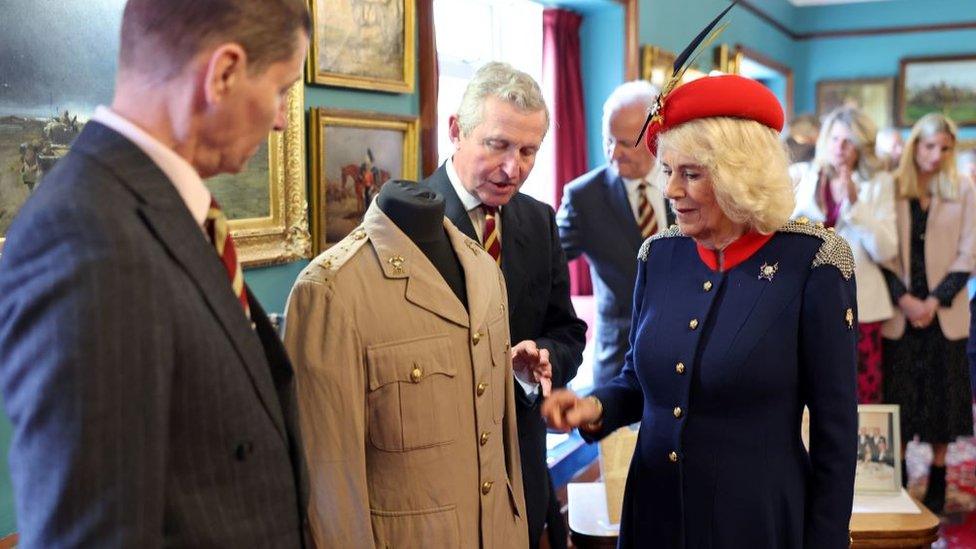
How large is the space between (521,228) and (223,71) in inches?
55.1

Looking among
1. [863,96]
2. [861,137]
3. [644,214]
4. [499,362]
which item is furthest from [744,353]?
[863,96]

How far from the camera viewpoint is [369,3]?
292 centimetres

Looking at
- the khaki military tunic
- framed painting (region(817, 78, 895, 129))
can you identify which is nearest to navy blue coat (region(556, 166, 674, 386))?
the khaki military tunic

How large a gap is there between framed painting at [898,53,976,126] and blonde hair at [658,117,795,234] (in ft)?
32.2

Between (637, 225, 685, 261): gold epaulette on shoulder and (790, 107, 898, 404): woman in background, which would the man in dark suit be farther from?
(790, 107, 898, 404): woman in background

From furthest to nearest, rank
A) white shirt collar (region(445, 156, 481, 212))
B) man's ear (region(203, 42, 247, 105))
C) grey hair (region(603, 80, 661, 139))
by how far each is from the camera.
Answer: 1. grey hair (region(603, 80, 661, 139))
2. white shirt collar (region(445, 156, 481, 212))
3. man's ear (region(203, 42, 247, 105))

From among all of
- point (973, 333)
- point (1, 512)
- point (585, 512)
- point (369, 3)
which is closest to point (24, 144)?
point (1, 512)

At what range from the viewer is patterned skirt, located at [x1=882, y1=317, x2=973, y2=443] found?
455 centimetres

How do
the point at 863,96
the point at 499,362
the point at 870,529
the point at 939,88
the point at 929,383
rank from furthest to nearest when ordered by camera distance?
the point at 863,96
the point at 939,88
the point at 929,383
the point at 870,529
the point at 499,362

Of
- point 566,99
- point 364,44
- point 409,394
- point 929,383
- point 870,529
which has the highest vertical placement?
point 566,99

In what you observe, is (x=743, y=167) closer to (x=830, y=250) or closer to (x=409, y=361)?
(x=830, y=250)

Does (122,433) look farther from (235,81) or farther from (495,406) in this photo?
(495,406)

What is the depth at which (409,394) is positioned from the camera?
153cm

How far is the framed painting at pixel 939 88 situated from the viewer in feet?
34.1
